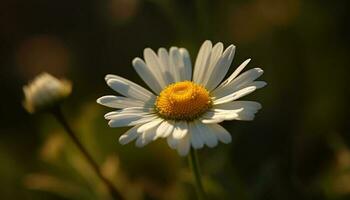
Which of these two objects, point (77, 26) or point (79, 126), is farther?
point (77, 26)

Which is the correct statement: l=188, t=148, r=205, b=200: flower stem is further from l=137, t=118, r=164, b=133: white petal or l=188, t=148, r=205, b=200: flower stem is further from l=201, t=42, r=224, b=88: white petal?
l=201, t=42, r=224, b=88: white petal

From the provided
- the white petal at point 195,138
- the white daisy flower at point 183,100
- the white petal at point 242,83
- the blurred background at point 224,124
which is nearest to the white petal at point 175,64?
the white daisy flower at point 183,100

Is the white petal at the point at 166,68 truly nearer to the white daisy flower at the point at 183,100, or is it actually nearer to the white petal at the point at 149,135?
the white daisy flower at the point at 183,100

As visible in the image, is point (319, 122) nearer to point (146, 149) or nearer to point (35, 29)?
point (146, 149)

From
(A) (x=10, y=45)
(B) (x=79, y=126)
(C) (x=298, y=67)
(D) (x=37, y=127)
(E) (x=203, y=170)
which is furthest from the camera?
(A) (x=10, y=45)

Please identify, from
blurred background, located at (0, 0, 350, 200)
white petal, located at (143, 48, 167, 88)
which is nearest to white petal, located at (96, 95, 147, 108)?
white petal, located at (143, 48, 167, 88)

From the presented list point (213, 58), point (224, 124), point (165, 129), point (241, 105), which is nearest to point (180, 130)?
point (165, 129)

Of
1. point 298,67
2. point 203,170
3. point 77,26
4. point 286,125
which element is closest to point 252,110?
point 203,170

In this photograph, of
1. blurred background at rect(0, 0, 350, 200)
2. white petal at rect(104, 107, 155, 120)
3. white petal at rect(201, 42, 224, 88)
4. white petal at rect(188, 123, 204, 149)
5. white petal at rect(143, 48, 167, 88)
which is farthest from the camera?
blurred background at rect(0, 0, 350, 200)
